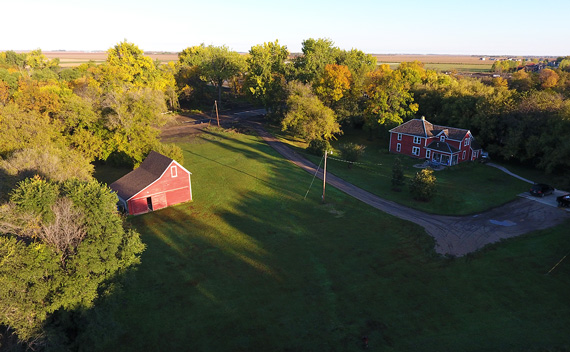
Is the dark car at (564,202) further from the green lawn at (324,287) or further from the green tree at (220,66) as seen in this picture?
the green tree at (220,66)

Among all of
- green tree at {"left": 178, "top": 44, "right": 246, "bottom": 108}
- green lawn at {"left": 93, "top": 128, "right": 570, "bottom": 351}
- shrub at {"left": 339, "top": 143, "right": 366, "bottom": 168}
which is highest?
green tree at {"left": 178, "top": 44, "right": 246, "bottom": 108}

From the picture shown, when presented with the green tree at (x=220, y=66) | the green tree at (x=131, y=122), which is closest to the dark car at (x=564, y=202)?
the green tree at (x=131, y=122)

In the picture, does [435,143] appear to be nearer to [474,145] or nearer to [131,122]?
[474,145]

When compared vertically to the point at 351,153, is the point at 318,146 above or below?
above

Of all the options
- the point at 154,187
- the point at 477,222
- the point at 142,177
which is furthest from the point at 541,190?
the point at 142,177

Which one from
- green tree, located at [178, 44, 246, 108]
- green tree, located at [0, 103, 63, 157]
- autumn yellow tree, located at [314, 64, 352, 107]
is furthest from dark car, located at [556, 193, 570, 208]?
green tree, located at [178, 44, 246, 108]

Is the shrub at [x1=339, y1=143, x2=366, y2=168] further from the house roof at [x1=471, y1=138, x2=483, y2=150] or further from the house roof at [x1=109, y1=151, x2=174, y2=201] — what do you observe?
the house roof at [x1=109, y1=151, x2=174, y2=201]
